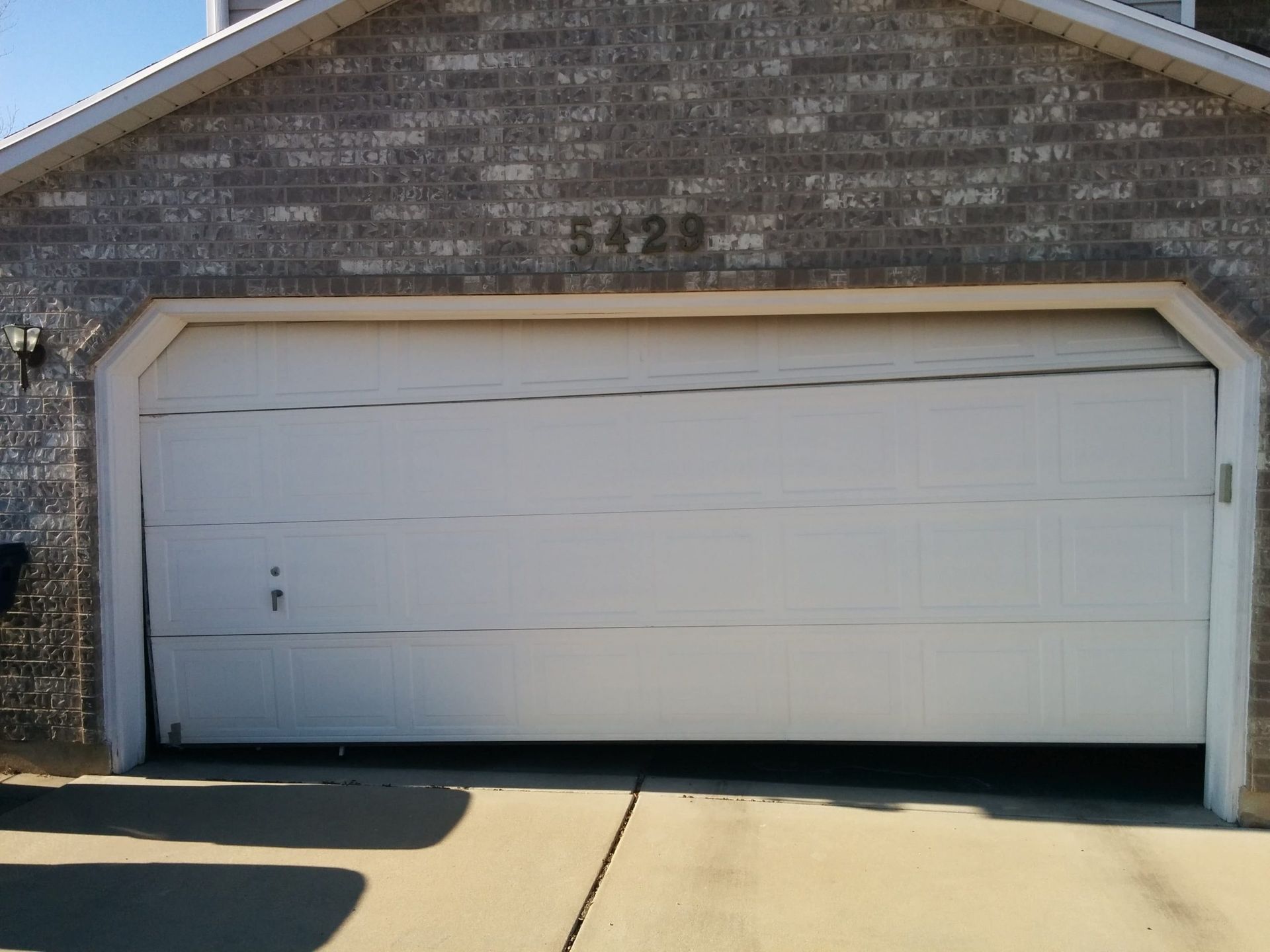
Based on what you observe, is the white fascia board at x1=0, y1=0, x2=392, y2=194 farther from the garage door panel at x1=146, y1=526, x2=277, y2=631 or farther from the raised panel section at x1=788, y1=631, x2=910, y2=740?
the raised panel section at x1=788, y1=631, x2=910, y2=740

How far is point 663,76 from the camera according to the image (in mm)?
5660

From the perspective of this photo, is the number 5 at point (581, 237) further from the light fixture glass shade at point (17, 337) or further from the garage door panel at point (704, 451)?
the light fixture glass shade at point (17, 337)

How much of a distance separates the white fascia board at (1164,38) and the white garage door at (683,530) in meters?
1.19

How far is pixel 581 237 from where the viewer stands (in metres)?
5.75

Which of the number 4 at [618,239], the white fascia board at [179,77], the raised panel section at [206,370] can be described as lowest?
the raised panel section at [206,370]

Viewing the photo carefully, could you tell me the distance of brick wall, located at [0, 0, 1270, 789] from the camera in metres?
5.43

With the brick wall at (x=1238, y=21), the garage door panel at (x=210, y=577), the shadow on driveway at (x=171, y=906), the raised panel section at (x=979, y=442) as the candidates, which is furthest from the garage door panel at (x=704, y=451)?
the brick wall at (x=1238, y=21)

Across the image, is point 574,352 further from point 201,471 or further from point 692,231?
point 201,471

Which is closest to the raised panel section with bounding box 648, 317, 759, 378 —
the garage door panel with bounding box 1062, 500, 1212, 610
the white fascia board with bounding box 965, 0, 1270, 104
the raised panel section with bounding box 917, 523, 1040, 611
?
the raised panel section with bounding box 917, 523, 1040, 611

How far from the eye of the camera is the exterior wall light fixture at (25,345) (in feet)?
19.6

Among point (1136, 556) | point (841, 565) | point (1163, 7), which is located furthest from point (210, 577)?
point (1163, 7)

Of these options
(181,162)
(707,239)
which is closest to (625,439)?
(707,239)

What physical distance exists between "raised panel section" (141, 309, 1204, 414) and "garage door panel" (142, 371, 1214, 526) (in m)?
0.09

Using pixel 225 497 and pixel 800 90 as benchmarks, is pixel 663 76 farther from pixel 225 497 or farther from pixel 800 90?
pixel 225 497
